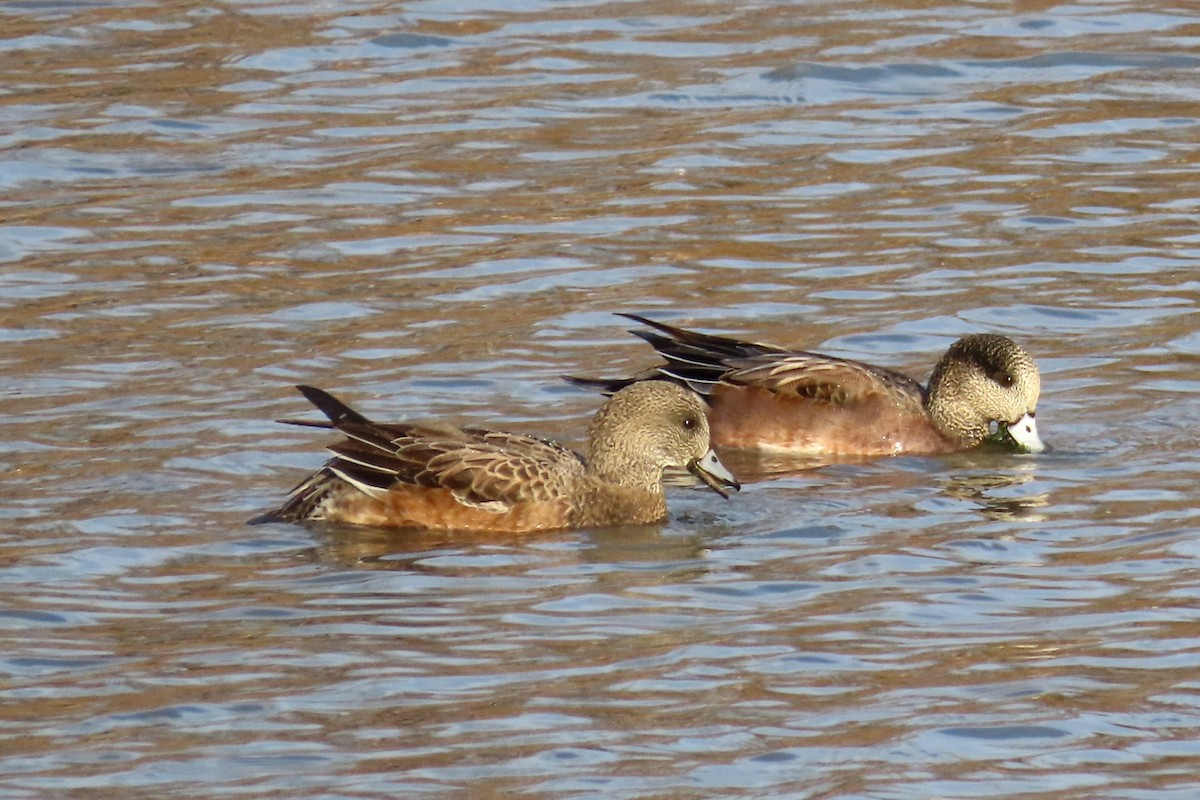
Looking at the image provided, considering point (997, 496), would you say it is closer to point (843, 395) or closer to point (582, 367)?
point (843, 395)

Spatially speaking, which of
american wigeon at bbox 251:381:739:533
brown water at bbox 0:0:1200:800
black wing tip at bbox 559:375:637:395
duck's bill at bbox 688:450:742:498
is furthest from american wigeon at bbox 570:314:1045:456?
american wigeon at bbox 251:381:739:533

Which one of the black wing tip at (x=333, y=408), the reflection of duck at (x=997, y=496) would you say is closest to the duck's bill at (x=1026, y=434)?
the reflection of duck at (x=997, y=496)

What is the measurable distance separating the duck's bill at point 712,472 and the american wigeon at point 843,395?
102 centimetres

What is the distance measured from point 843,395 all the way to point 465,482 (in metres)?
2.21

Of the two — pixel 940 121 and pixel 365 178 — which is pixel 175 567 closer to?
pixel 365 178

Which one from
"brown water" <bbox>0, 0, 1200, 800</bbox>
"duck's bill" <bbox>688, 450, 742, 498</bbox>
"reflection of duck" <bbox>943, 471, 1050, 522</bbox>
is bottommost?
"reflection of duck" <bbox>943, 471, 1050, 522</bbox>

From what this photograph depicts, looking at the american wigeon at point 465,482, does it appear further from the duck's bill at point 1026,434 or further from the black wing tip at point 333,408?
the duck's bill at point 1026,434

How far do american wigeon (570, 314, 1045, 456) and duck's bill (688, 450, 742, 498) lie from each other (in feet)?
3.35

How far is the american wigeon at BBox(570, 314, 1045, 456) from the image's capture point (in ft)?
35.7

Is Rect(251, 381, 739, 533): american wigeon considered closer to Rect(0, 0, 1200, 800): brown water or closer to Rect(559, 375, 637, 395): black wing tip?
Rect(0, 0, 1200, 800): brown water

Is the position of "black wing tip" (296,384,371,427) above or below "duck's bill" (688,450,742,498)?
above

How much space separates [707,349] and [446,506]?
2.18 meters

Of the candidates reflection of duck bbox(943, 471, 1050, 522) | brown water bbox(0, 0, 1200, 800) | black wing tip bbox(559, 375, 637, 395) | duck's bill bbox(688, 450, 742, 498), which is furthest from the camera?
black wing tip bbox(559, 375, 637, 395)

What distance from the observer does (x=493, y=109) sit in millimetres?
15656
